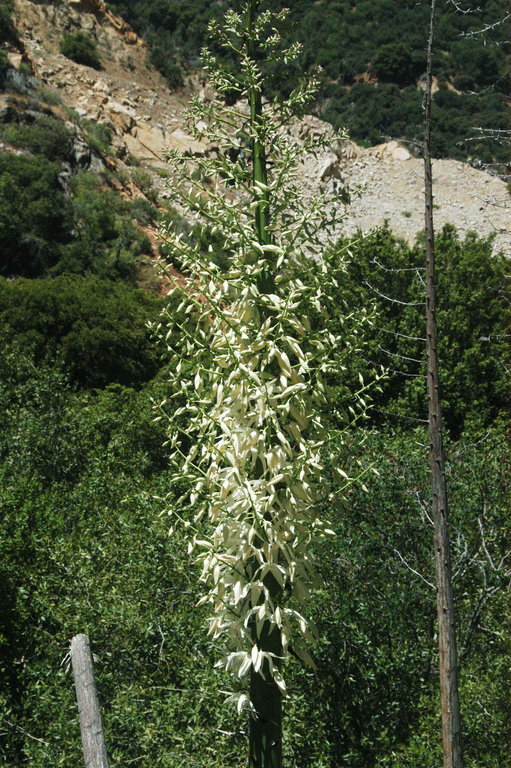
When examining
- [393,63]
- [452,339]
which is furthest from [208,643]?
[393,63]

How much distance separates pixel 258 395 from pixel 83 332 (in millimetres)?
18120

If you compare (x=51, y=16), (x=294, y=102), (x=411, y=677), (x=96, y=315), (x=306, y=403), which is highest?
(x=51, y=16)

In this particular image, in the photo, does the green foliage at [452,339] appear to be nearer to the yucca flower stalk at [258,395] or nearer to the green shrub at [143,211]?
the yucca flower stalk at [258,395]

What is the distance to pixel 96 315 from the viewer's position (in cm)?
2103

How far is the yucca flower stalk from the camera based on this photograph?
2.73 metres

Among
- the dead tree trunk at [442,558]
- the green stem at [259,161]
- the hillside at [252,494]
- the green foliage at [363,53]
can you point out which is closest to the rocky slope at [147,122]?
the green foliage at [363,53]

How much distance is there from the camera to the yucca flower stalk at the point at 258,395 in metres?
2.73

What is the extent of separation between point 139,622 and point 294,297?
13.8 feet

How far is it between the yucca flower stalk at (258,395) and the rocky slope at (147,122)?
33402 millimetres

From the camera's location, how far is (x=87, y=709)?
3.47m

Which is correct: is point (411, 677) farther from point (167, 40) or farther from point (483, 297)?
point (167, 40)

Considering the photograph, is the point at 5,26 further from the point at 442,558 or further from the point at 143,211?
the point at 442,558

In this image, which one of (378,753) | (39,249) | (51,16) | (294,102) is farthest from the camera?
(51,16)

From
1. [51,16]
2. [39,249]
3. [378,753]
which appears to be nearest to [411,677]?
[378,753]
